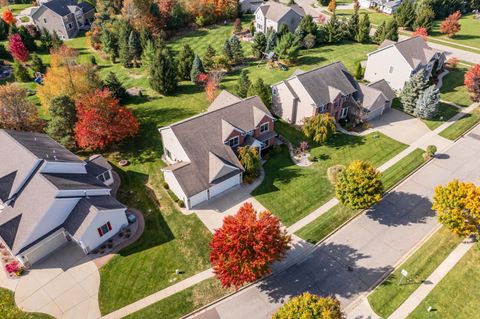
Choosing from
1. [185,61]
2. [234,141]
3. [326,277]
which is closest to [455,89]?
[234,141]

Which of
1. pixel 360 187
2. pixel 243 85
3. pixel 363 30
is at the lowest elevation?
pixel 360 187

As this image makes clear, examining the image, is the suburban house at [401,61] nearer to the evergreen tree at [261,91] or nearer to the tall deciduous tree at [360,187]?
the evergreen tree at [261,91]

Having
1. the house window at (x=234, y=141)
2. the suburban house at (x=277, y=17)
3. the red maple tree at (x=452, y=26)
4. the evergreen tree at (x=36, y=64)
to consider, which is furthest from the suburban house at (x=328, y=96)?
the evergreen tree at (x=36, y=64)

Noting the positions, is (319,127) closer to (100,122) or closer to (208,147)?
(208,147)

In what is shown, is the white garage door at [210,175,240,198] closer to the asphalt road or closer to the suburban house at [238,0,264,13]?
the asphalt road

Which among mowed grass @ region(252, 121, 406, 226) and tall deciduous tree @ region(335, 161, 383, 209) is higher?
Answer: tall deciduous tree @ region(335, 161, 383, 209)

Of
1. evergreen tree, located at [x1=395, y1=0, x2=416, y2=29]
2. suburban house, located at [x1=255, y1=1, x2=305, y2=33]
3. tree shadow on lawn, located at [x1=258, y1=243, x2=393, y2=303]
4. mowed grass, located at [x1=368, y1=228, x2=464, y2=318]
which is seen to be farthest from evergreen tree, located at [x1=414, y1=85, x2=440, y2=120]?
evergreen tree, located at [x1=395, y1=0, x2=416, y2=29]

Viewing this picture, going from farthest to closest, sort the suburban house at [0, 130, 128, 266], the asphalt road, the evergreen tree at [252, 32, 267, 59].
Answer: the evergreen tree at [252, 32, 267, 59] < the suburban house at [0, 130, 128, 266] < the asphalt road
